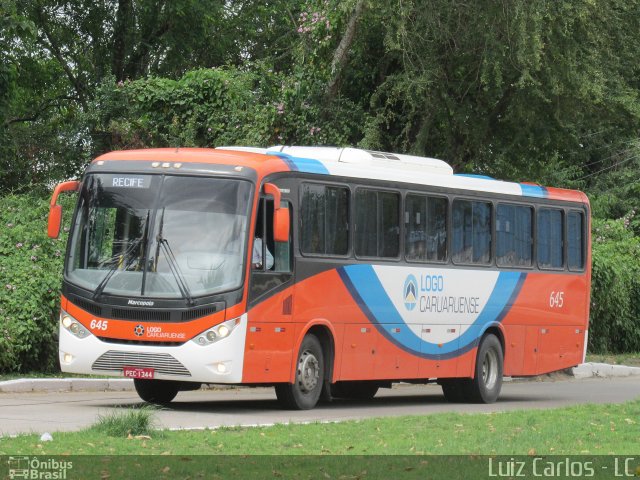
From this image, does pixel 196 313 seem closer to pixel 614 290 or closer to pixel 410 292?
pixel 410 292

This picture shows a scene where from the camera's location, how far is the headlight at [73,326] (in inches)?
643

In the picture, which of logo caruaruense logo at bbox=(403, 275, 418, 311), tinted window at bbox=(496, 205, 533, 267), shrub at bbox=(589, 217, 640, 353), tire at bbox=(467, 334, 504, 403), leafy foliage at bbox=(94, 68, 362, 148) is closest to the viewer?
logo caruaruense logo at bbox=(403, 275, 418, 311)

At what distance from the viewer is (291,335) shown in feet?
55.4

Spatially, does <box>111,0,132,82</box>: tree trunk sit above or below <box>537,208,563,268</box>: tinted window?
above

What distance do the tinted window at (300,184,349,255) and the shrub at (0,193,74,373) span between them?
184 inches

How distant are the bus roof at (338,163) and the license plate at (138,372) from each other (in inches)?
101

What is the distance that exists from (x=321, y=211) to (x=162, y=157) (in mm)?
2203

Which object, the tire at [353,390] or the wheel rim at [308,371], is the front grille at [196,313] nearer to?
the wheel rim at [308,371]

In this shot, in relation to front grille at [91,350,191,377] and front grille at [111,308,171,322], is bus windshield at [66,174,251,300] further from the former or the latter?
front grille at [91,350,191,377]

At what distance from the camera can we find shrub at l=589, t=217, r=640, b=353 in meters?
32.3

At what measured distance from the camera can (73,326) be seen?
54.0 feet

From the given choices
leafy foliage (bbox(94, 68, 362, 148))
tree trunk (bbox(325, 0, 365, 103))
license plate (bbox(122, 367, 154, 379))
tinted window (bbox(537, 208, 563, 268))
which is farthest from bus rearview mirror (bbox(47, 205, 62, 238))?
leafy foliage (bbox(94, 68, 362, 148))
